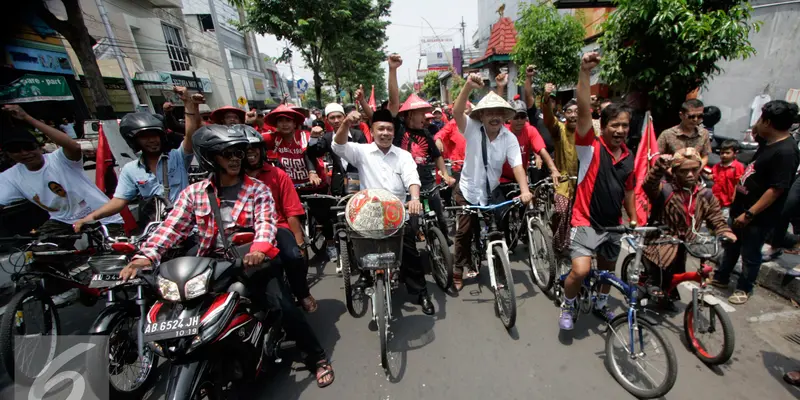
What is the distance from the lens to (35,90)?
1157cm

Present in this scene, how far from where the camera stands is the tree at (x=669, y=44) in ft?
15.3

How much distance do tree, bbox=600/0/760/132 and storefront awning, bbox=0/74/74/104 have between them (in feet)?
57.9

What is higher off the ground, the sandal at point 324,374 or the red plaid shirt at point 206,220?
the red plaid shirt at point 206,220

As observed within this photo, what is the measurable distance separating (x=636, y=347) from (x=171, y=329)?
3021 millimetres

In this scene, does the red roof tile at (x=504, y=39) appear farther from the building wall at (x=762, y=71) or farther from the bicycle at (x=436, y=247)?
the bicycle at (x=436, y=247)

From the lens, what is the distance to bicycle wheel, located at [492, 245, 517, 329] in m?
2.87

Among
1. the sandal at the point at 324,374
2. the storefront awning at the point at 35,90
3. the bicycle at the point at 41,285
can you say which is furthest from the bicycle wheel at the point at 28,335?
the storefront awning at the point at 35,90

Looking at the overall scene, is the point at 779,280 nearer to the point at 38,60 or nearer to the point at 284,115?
the point at 284,115

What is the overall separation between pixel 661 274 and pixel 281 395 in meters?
3.29

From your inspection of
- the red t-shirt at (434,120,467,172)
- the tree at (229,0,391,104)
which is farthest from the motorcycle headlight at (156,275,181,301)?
the tree at (229,0,391,104)

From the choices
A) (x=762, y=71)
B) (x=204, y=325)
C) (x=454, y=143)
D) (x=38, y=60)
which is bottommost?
(x=204, y=325)

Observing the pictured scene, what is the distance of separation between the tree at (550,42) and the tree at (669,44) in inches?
185

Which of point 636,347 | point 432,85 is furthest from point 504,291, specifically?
point 432,85

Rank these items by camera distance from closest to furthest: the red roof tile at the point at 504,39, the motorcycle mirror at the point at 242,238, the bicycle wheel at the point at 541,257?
1. the motorcycle mirror at the point at 242,238
2. the bicycle wheel at the point at 541,257
3. the red roof tile at the point at 504,39
